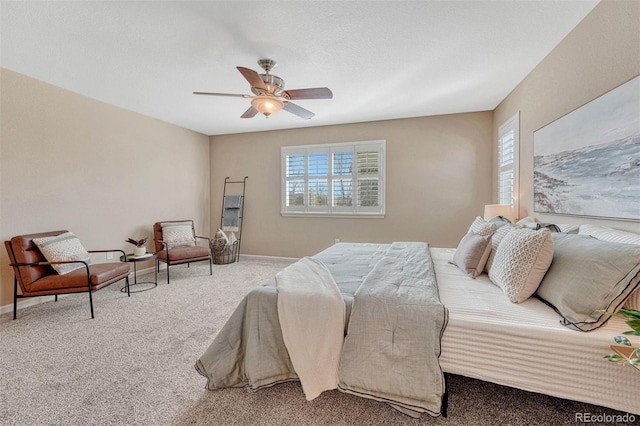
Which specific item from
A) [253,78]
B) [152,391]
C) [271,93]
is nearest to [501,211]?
[271,93]

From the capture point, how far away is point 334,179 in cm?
511

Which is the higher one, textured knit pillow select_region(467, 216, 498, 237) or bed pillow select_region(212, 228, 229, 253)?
textured knit pillow select_region(467, 216, 498, 237)

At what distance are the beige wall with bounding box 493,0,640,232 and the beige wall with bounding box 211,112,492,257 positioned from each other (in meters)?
1.20

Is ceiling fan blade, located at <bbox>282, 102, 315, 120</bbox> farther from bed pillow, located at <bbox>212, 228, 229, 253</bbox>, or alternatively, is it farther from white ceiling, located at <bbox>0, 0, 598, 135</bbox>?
bed pillow, located at <bbox>212, 228, 229, 253</bbox>

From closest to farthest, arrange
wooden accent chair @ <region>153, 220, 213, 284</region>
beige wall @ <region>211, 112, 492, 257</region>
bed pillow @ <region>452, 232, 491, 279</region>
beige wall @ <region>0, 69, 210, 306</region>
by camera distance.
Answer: bed pillow @ <region>452, 232, 491, 279</region> < beige wall @ <region>0, 69, 210, 306</region> < wooden accent chair @ <region>153, 220, 213, 284</region> < beige wall @ <region>211, 112, 492, 257</region>

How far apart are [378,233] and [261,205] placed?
2.42m

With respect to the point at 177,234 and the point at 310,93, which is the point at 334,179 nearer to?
the point at 310,93

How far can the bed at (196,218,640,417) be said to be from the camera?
1219 mm

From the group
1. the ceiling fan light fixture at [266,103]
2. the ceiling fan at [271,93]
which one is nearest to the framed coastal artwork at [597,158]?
the ceiling fan at [271,93]

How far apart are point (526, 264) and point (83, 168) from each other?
16.2 feet

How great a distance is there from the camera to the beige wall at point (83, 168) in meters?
3.01

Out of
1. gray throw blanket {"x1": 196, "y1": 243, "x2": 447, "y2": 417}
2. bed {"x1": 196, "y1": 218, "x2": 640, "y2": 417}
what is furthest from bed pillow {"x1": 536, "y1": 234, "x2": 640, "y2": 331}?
gray throw blanket {"x1": 196, "y1": 243, "x2": 447, "y2": 417}

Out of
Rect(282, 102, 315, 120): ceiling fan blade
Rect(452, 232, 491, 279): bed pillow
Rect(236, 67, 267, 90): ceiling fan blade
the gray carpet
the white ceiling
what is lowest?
the gray carpet

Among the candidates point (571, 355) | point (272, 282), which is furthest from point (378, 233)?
point (571, 355)
